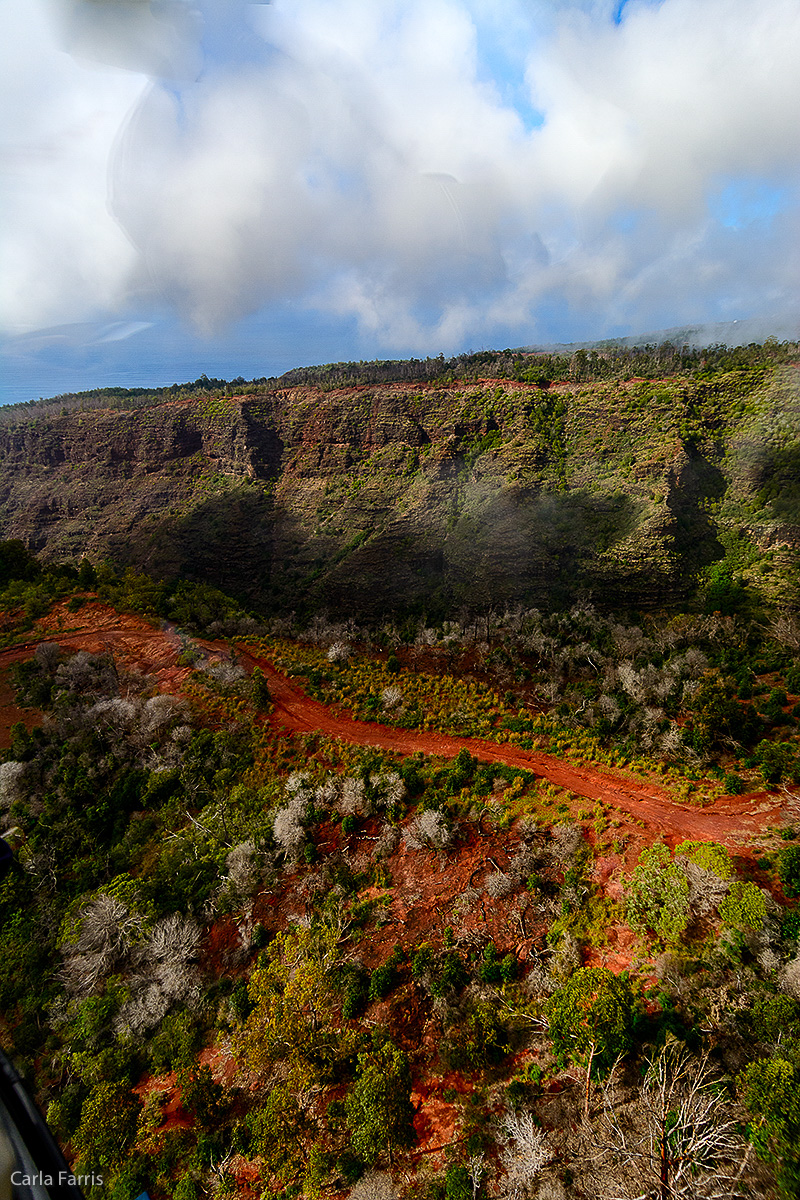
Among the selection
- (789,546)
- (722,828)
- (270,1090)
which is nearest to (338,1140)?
(270,1090)

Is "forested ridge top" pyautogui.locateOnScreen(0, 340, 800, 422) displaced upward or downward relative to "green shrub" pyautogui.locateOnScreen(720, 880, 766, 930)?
upward

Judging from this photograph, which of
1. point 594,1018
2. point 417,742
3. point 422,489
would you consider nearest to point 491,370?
point 422,489

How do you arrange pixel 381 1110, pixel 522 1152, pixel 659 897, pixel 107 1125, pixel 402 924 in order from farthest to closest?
pixel 402 924 → pixel 659 897 → pixel 107 1125 → pixel 381 1110 → pixel 522 1152

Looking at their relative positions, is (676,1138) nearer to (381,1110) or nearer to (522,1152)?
(522,1152)

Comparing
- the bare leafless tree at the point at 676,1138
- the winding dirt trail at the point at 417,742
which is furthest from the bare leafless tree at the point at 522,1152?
the winding dirt trail at the point at 417,742

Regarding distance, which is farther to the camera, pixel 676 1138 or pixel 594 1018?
pixel 594 1018

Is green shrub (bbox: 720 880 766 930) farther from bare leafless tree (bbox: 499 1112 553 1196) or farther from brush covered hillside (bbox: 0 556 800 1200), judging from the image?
bare leafless tree (bbox: 499 1112 553 1196)

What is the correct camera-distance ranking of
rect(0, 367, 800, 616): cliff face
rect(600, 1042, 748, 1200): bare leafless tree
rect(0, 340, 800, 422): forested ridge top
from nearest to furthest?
rect(600, 1042, 748, 1200): bare leafless tree, rect(0, 367, 800, 616): cliff face, rect(0, 340, 800, 422): forested ridge top

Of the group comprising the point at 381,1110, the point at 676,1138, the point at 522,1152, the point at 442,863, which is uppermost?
the point at 442,863

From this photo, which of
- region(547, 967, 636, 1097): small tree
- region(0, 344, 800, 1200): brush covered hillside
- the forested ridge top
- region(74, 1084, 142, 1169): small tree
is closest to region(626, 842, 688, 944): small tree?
region(0, 344, 800, 1200): brush covered hillside
